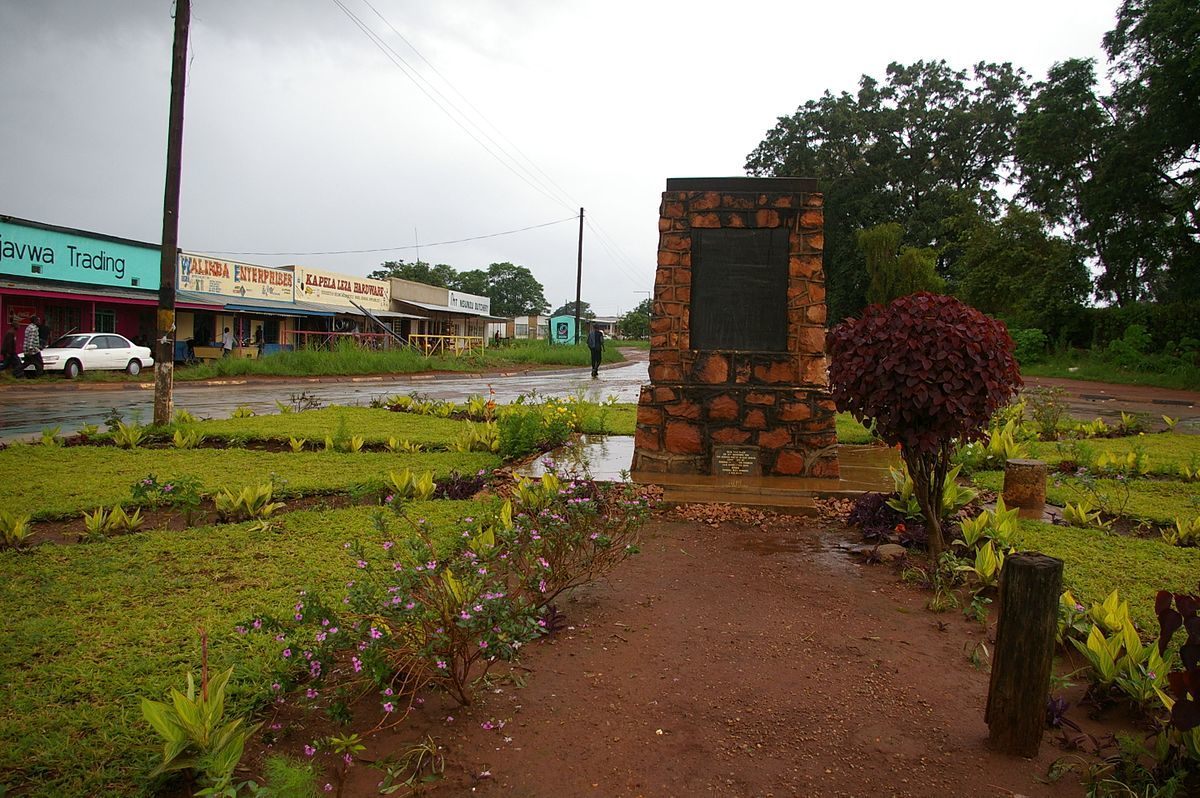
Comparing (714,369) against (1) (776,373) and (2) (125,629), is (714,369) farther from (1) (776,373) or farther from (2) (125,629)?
(2) (125,629)

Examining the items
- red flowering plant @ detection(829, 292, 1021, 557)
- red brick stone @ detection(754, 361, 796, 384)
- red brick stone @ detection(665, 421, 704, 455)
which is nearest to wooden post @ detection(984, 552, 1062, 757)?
red flowering plant @ detection(829, 292, 1021, 557)

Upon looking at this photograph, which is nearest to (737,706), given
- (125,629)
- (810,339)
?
(125,629)

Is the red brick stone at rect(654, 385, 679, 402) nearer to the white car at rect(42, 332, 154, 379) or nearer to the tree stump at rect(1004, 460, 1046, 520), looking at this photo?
the tree stump at rect(1004, 460, 1046, 520)

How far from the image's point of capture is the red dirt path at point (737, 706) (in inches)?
94.2

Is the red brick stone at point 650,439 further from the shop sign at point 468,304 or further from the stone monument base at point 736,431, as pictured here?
the shop sign at point 468,304

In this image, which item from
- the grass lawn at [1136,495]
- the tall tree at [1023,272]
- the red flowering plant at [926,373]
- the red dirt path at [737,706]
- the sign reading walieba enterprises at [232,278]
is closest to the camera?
the red dirt path at [737,706]

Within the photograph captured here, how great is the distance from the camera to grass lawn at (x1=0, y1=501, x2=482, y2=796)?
7.97 ft

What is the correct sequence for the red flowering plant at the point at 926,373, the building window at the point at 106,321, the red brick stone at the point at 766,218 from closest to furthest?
the red flowering plant at the point at 926,373
the red brick stone at the point at 766,218
the building window at the point at 106,321

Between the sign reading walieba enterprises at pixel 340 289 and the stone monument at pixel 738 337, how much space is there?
32.2 meters

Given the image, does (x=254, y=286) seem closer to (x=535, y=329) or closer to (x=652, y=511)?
(x=652, y=511)

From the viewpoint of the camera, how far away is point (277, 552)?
4.50m

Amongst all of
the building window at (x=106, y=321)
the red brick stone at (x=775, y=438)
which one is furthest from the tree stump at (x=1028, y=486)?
the building window at (x=106, y=321)

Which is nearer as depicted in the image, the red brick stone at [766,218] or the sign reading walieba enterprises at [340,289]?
the red brick stone at [766,218]

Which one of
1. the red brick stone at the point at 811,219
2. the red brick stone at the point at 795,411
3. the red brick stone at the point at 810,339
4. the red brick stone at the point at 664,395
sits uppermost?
the red brick stone at the point at 811,219
